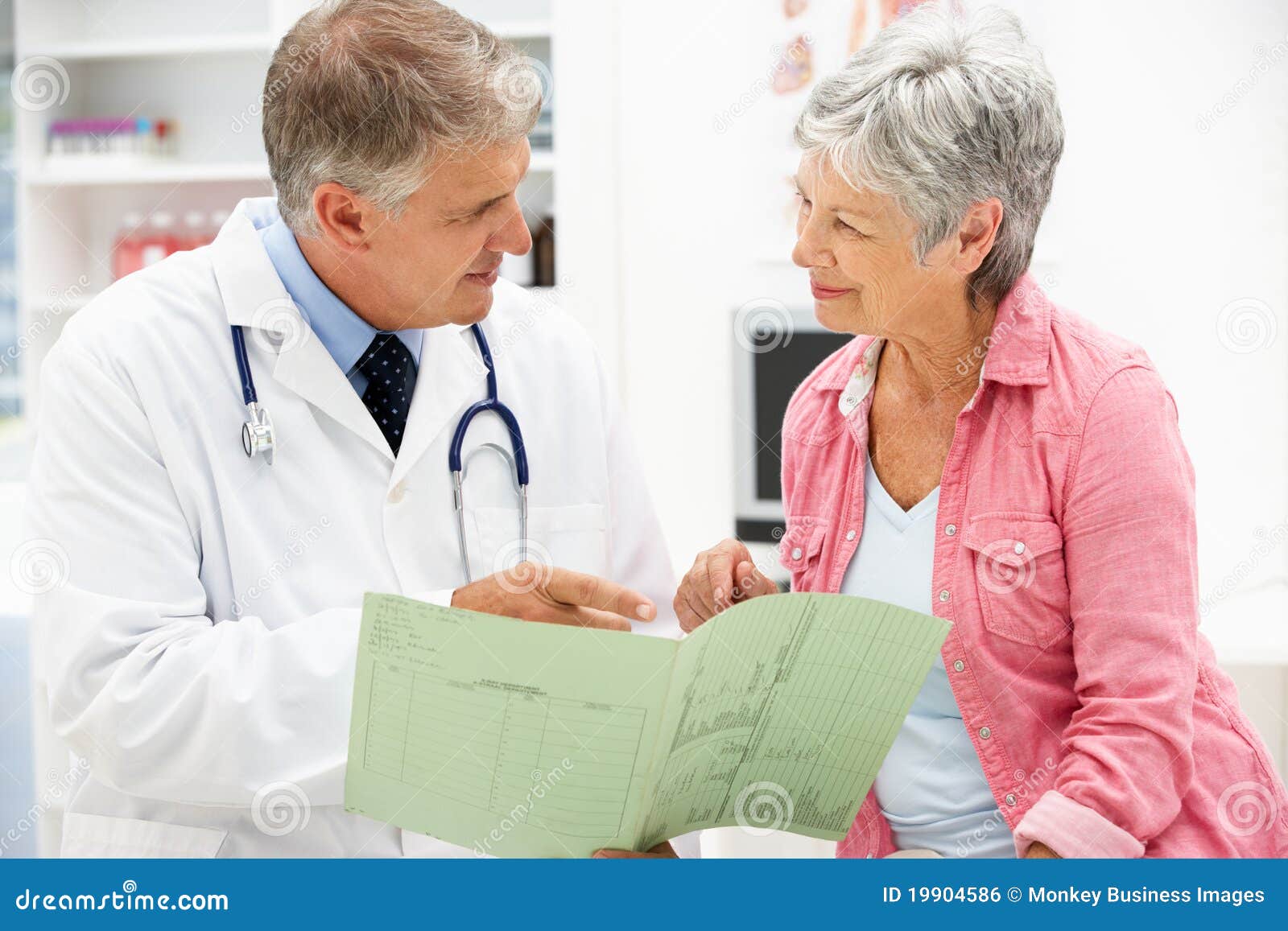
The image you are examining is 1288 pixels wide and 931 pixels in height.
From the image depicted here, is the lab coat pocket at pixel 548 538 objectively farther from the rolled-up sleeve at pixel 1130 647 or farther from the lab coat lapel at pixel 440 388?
the rolled-up sleeve at pixel 1130 647

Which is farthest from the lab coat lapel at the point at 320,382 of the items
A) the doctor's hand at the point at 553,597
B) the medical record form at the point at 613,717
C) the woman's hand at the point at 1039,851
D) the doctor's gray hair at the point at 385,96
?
the woman's hand at the point at 1039,851

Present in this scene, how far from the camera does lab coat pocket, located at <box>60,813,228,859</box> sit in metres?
1.18

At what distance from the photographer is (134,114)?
3.18 metres

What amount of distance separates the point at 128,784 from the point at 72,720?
0.27 ft

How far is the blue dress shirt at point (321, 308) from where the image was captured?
1302 millimetres

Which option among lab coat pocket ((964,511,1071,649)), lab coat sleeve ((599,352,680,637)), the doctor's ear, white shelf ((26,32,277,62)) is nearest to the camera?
lab coat pocket ((964,511,1071,649))

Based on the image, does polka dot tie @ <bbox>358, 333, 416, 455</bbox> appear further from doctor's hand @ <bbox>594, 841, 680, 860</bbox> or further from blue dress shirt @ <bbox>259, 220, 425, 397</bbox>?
doctor's hand @ <bbox>594, 841, 680, 860</bbox>

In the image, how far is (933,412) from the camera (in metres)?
1.27

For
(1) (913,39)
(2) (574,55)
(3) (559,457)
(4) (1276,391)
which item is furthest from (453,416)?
(4) (1276,391)

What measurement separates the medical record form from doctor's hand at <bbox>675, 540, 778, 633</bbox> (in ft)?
0.81

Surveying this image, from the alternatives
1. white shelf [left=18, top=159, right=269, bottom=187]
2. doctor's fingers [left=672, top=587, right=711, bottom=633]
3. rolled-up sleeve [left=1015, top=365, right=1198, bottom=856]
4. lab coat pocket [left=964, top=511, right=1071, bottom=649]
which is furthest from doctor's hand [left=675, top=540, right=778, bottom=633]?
white shelf [left=18, top=159, right=269, bottom=187]

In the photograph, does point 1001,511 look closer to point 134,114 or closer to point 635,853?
point 635,853

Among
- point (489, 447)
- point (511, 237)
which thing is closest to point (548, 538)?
point (489, 447)

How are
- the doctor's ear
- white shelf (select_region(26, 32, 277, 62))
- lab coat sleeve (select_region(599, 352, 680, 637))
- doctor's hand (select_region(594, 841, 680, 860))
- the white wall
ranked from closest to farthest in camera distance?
doctor's hand (select_region(594, 841, 680, 860)), the doctor's ear, lab coat sleeve (select_region(599, 352, 680, 637)), the white wall, white shelf (select_region(26, 32, 277, 62))
